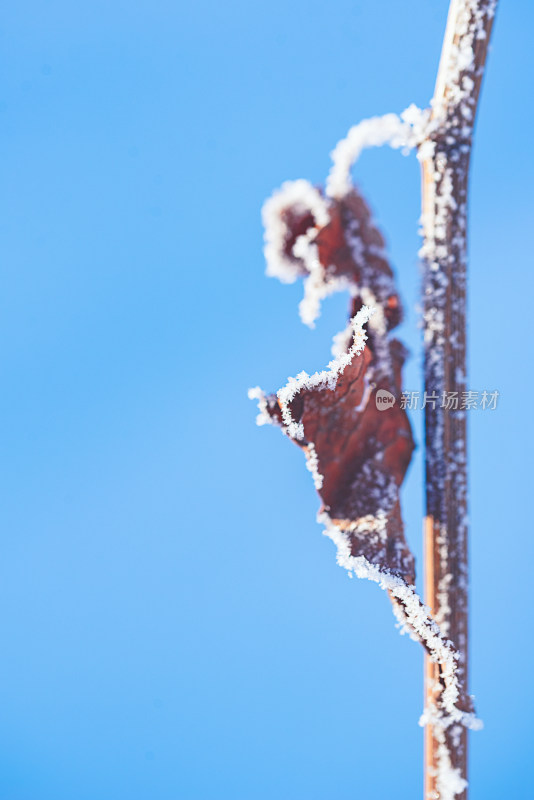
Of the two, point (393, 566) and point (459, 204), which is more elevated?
point (459, 204)

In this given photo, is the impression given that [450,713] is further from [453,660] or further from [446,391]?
[446,391]

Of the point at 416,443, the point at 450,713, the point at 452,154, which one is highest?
the point at 452,154

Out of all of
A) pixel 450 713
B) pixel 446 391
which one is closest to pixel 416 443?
Result: pixel 446 391
